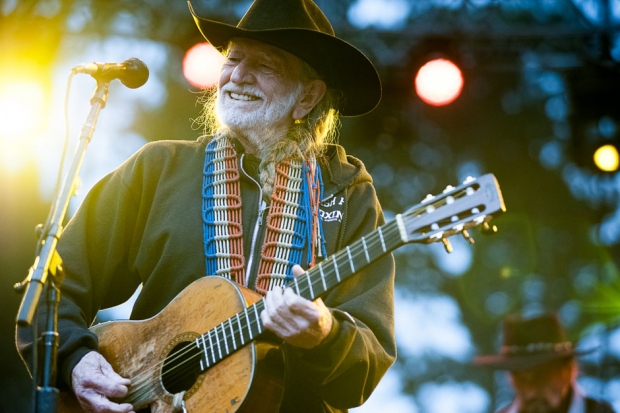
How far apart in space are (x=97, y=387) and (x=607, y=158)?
6602 millimetres

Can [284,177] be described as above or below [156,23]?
below

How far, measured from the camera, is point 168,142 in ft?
13.8

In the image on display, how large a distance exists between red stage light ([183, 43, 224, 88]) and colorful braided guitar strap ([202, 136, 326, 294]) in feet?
12.5

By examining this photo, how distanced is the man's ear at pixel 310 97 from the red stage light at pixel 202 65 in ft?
11.5

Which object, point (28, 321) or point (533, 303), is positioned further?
point (533, 303)

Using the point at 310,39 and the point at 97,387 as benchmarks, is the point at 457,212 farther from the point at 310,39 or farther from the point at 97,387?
the point at 97,387

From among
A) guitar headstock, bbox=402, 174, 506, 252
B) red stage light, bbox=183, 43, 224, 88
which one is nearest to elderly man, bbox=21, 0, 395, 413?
guitar headstock, bbox=402, 174, 506, 252

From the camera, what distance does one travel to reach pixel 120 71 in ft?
11.2

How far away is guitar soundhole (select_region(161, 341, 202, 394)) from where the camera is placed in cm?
344

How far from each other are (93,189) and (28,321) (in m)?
1.46

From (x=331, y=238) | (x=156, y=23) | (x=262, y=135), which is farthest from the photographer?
(x=156, y=23)

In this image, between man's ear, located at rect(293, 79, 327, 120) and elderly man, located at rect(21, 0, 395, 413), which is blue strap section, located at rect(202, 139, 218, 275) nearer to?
elderly man, located at rect(21, 0, 395, 413)

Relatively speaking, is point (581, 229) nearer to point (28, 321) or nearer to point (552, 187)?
point (552, 187)

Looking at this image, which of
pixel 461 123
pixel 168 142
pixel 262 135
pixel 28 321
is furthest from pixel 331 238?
pixel 461 123
